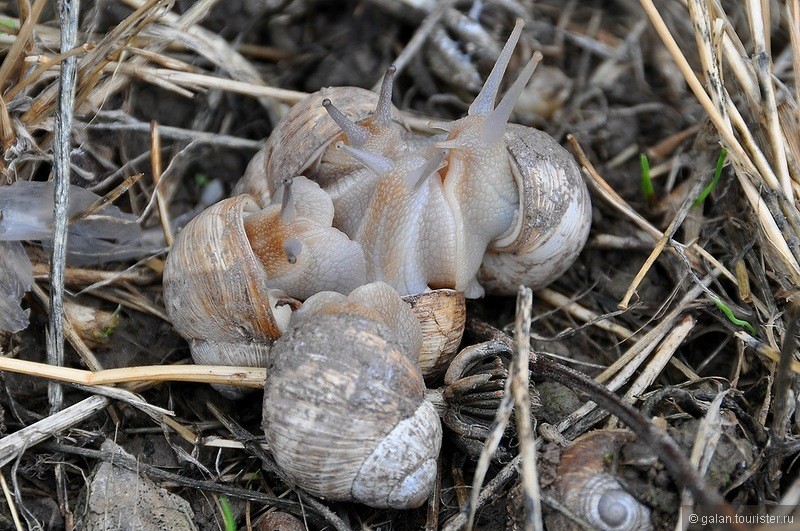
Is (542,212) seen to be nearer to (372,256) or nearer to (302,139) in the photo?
(372,256)

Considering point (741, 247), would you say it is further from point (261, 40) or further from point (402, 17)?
point (261, 40)

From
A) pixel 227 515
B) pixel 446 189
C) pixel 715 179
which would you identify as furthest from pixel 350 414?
pixel 715 179

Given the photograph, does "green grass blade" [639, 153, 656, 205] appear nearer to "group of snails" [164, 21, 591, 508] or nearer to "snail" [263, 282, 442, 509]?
"group of snails" [164, 21, 591, 508]

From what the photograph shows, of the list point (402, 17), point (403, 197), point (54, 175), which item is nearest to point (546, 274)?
point (403, 197)

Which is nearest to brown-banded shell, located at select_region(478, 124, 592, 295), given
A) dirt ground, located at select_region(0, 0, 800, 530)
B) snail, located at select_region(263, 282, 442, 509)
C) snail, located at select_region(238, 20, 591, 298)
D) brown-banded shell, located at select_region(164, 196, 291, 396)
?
snail, located at select_region(238, 20, 591, 298)

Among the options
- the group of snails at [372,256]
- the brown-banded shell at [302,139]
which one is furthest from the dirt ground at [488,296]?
the brown-banded shell at [302,139]

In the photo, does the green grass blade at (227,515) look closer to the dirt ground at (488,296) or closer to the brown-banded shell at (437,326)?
the dirt ground at (488,296)

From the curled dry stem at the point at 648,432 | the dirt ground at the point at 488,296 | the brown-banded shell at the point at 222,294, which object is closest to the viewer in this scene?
the curled dry stem at the point at 648,432

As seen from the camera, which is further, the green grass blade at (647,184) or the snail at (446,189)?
the green grass blade at (647,184)

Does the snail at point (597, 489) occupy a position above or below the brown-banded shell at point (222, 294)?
below
